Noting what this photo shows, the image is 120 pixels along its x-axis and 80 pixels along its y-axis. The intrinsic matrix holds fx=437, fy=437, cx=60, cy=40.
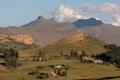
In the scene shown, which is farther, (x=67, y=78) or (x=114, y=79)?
(x=67, y=78)

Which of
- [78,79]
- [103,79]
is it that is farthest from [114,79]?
[78,79]

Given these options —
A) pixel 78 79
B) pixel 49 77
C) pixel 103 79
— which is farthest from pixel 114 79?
pixel 49 77

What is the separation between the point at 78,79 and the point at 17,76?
1170 inches

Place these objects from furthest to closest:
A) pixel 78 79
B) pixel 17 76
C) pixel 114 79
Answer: pixel 17 76, pixel 78 79, pixel 114 79

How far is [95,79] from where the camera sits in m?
178

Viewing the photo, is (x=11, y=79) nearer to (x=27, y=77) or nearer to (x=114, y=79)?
(x=27, y=77)

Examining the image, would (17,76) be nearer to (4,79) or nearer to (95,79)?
(4,79)

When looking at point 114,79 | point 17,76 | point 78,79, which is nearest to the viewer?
point 114,79

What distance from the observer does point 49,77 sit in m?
199

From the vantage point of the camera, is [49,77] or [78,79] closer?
[78,79]

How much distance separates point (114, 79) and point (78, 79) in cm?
2059

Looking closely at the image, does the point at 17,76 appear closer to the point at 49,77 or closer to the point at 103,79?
the point at 49,77

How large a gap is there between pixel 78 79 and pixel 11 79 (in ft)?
94.1

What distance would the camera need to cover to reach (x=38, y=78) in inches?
7638
